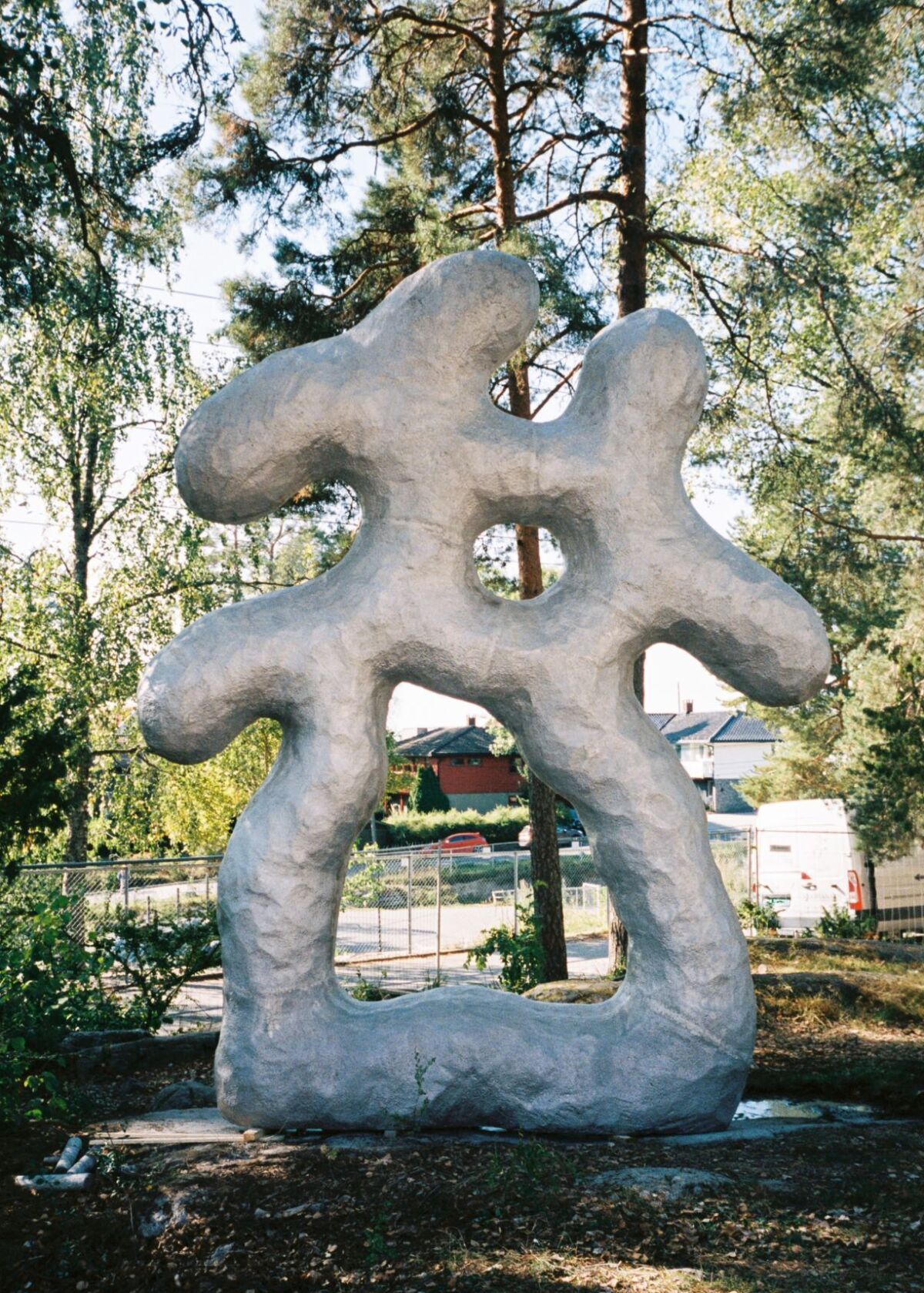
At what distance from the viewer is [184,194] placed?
394 inches

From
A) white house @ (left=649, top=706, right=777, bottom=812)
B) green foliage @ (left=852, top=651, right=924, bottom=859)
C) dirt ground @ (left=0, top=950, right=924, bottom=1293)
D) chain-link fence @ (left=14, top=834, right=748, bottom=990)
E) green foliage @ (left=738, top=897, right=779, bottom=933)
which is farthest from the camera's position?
white house @ (left=649, top=706, right=777, bottom=812)

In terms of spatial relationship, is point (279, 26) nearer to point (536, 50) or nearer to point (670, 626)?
point (536, 50)

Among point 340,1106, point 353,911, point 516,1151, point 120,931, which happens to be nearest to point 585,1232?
point 516,1151

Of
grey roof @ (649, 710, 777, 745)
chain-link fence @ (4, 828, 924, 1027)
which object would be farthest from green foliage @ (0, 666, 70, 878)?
grey roof @ (649, 710, 777, 745)

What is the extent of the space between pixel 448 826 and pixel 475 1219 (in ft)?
99.9

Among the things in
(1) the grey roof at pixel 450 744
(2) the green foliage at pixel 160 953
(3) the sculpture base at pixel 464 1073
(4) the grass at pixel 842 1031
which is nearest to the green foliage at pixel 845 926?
(4) the grass at pixel 842 1031

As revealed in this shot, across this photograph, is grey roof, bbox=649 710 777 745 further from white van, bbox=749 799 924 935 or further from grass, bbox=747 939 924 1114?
grass, bbox=747 939 924 1114

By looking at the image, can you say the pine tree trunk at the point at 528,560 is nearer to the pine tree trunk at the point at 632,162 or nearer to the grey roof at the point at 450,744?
the pine tree trunk at the point at 632,162

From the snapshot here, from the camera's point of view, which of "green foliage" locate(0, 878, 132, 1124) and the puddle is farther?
the puddle

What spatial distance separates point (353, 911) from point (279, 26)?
15523 mm

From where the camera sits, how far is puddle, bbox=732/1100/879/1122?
19.1 feet

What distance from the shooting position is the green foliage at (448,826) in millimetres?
33500

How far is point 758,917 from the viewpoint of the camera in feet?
50.9

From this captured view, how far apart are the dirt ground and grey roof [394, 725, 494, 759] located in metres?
40.0
